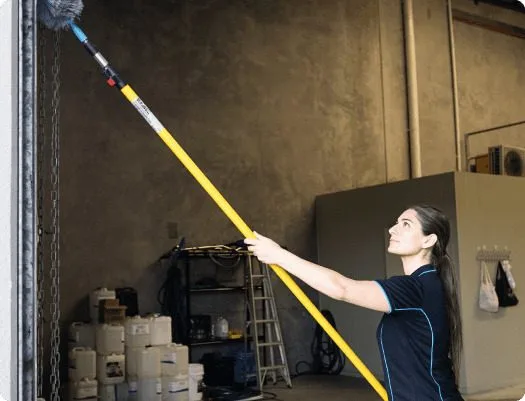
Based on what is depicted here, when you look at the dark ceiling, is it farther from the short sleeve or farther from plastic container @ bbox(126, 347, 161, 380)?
the short sleeve

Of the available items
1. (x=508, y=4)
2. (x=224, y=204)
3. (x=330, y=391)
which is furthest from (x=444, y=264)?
(x=508, y=4)

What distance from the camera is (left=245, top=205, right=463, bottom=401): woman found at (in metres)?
1.97

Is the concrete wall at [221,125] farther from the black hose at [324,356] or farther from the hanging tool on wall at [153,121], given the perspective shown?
the hanging tool on wall at [153,121]

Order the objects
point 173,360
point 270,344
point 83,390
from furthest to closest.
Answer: point 270,344 → point 173,360 → point 83,390

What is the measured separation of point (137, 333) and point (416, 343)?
4397 mm

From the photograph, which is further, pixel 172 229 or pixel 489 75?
pixel 489 75

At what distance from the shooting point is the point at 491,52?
418 inches

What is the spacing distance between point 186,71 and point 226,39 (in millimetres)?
747

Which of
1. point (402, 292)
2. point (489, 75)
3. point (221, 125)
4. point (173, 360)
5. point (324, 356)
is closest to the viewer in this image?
point (402, 292)

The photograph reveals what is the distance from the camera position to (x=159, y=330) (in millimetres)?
6117

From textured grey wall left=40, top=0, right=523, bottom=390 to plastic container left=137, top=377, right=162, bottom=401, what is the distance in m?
1.19

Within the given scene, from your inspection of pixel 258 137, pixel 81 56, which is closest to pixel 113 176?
pixel 81 56

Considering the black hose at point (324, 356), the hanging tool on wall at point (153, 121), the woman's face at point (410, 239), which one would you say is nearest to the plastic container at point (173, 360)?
the black hose at point (324, 356)

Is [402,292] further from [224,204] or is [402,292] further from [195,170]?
[195,170]
